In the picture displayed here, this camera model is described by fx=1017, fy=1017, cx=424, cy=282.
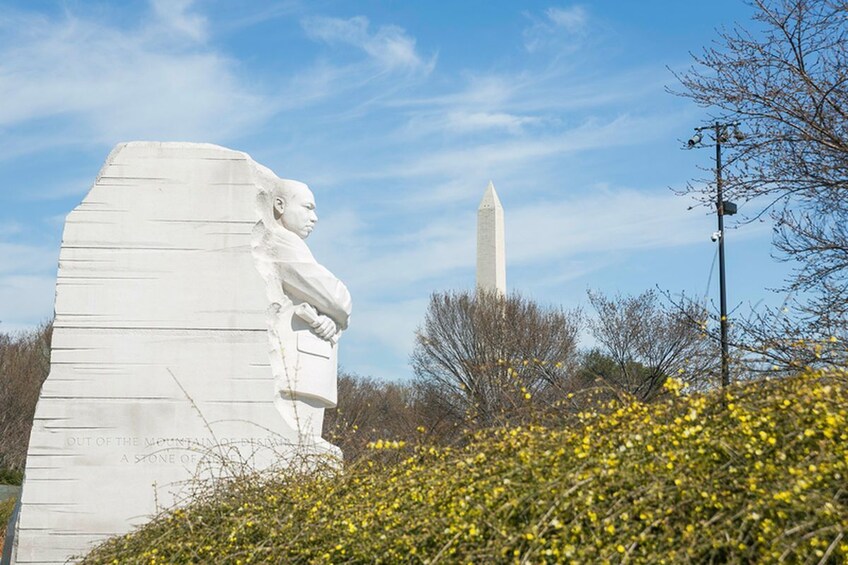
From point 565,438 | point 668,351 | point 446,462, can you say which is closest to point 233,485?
point 446,462

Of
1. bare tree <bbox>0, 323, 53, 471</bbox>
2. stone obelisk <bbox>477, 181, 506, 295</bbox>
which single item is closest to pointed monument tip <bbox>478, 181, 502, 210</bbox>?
stone obelisk <bbox>477, 181, 506, 295</bbox>

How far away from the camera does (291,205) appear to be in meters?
8.76

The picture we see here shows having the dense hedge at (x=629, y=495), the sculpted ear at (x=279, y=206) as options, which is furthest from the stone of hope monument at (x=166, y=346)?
the dense hedge at (x=629, y=495)

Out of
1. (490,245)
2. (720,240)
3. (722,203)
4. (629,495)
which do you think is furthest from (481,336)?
(629,495)

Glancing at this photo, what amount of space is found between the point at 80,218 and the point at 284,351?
200 centimetres

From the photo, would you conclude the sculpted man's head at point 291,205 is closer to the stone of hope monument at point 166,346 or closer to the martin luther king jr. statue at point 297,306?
the martin luther king jr. statue at point 297,306

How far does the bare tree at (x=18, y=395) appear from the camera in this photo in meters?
27.1

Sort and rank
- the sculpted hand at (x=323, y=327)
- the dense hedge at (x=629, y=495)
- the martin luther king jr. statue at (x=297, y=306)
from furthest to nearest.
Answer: the sculpted hand at (x=323, y=327), the martin luther king jr. statue at (x=297, y=306), the dense hedge at (x=629, y=495)

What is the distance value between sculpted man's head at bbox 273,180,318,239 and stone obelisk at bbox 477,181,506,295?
21.6 meters

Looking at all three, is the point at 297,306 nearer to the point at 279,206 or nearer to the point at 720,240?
the point at 279,206

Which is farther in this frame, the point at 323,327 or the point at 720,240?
the point at 720,240

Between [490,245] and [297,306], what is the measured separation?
74.1 ft

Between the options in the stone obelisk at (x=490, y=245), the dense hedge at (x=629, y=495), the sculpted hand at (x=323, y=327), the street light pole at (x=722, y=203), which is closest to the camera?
the dense hedge at (x=629, y=495)

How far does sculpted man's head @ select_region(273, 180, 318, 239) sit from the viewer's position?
8.75 meters
